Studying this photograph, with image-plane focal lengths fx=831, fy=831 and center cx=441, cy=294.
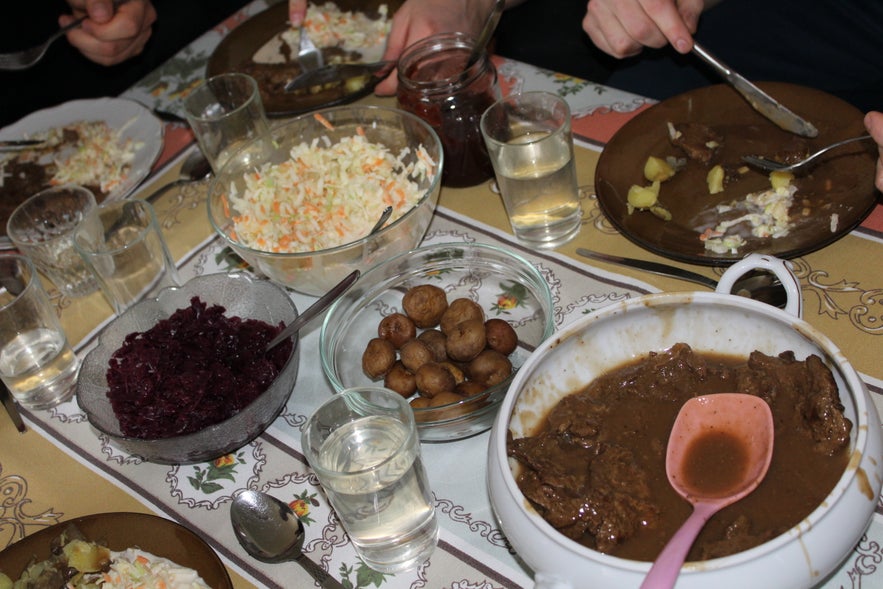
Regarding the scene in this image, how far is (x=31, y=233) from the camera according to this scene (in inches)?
90.3

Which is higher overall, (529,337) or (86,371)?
(86,371)

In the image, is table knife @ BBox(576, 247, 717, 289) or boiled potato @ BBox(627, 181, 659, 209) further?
boiled potato @ BBox(627, 181, 659, 209)

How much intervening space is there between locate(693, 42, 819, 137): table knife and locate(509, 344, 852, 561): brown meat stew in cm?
84

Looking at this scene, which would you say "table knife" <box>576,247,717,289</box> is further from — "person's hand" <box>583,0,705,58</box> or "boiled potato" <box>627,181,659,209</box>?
"person's hand" <box>583,0,705,58</box>

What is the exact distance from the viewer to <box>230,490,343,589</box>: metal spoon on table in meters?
1.50

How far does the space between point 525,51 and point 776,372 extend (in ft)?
7.43

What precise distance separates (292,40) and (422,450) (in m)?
1.79

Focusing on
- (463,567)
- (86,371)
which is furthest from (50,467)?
(463,567)

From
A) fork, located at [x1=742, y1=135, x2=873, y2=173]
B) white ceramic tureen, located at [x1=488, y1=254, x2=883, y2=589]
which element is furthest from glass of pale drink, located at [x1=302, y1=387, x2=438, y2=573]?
fork, located at [x1=742, y1=135, x2=873, y2=173]

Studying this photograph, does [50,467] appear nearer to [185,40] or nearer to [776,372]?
[776,372]

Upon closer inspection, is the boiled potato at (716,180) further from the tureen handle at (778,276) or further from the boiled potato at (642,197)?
the tureen handle at (778,276)

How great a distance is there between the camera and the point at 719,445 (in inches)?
51.9

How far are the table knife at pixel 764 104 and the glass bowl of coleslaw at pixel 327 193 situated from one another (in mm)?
761

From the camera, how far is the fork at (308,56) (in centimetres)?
279
